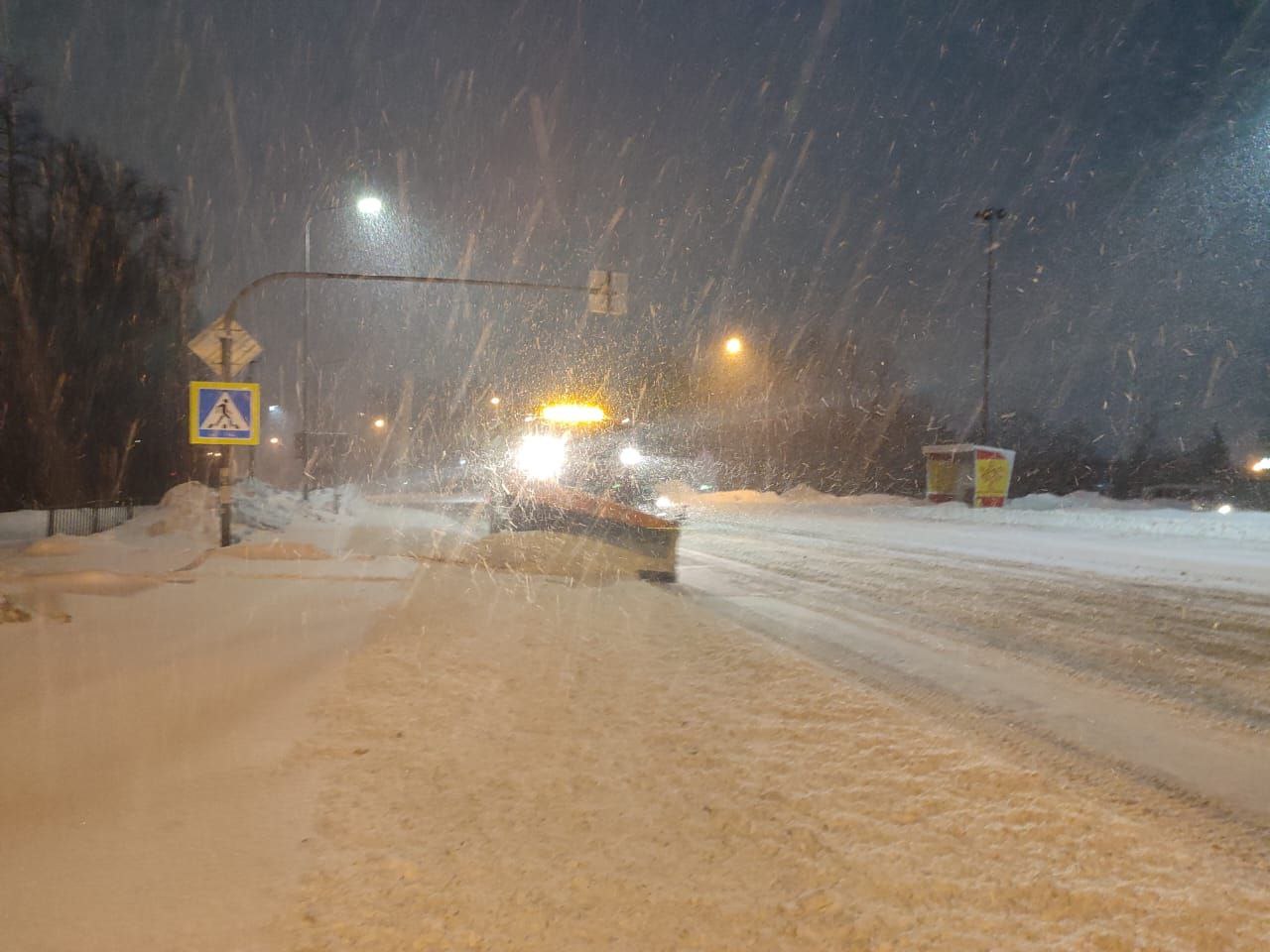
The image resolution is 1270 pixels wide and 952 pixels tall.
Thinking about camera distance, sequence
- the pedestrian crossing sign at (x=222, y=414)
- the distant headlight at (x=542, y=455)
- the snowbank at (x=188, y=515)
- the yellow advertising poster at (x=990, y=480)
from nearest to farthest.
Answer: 1. the pedestrian crossing sign at (x=222, y=414)
2. the snowbank at (x=188, y=515)
3. the distant headlight at (x=542, y=455)
4. the yellow advertising poster at (x=990, y=480)

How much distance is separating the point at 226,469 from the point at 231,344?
2.02 m

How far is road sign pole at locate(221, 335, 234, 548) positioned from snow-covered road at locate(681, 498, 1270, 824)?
732 centimetres

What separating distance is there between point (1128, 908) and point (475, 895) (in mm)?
2512

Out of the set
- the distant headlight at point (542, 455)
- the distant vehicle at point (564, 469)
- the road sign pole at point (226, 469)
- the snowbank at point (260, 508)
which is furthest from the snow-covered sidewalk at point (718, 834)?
the snowbank at point (260, 508)

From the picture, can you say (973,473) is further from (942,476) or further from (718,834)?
(718,834)

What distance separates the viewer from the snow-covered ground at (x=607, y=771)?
3.27 meters

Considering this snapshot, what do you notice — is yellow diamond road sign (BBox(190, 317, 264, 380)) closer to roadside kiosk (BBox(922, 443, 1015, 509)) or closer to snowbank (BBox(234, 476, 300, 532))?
snowbank (BBox(234, 476, 300, 532))

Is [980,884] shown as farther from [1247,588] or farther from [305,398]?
[305,398]

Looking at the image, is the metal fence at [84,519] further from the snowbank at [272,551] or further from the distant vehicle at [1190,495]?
the distant vehicle at [1190,495]

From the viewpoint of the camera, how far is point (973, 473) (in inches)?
1284

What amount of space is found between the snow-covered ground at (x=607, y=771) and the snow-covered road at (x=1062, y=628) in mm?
66

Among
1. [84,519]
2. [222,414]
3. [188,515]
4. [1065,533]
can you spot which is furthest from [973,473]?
[84,519]

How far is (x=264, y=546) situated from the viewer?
42.4 feet

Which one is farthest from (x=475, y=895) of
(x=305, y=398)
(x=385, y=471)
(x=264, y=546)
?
(x=385, y=471)
